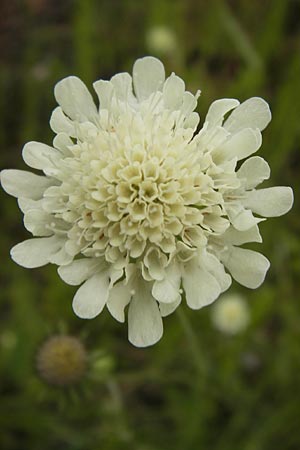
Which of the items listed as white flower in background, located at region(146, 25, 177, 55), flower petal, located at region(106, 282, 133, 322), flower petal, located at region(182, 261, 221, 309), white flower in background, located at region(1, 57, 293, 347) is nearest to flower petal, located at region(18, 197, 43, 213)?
white flower in background, located at region(1, 57, 293, 347)

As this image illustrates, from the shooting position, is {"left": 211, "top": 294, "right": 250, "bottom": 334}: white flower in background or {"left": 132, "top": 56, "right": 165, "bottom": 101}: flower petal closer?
{"left": 132, "top": 56, "right": 165, "bottom": 101}: flower petal

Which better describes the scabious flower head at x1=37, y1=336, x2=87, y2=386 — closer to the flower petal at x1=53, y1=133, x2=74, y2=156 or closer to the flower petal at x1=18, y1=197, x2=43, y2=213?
the flower petal at x1=18, y1=197, x2=43, y2=213

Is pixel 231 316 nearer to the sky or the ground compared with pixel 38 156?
nearer to the ground

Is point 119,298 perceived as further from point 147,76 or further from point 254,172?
point 147,76

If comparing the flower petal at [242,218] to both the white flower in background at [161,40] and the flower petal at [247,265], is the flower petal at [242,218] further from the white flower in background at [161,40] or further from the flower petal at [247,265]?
the white flower in background at [161,40]

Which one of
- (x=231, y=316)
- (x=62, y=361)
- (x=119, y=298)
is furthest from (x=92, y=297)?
(x=231, y=316)

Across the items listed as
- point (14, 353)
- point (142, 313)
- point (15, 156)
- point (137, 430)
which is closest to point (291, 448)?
point (137, 430)

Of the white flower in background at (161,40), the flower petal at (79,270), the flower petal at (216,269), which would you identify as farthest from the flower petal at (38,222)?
the white flower in background at (161,40)
